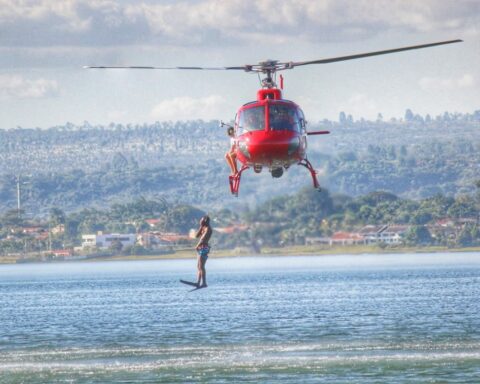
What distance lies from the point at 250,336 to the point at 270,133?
96.8 ft

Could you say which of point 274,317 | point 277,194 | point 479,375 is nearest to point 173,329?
point 274,317

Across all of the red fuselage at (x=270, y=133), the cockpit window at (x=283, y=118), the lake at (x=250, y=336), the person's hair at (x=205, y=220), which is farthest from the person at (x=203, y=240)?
the lake at (x=250, y=336)

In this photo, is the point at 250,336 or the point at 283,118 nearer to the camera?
the point at 283,118

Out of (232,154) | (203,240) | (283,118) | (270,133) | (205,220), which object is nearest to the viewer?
(205,220)

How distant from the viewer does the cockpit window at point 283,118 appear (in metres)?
54.6

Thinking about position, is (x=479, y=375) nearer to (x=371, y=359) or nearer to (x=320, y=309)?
(x=371, y=359)

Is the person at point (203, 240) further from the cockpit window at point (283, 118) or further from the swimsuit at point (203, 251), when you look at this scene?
the cockpit window at point (283, 118)

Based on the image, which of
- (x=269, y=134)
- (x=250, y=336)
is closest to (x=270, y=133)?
(x=269, y=134)

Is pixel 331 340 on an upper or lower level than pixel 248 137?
lower

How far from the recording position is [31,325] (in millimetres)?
98812

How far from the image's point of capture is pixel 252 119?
55031mm

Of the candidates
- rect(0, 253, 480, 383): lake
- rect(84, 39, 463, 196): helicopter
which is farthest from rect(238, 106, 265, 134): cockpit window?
rect(0, 253, 480, 383): lake

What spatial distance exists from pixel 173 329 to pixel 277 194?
107 meters

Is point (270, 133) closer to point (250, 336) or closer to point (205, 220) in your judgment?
point (205, 220)
